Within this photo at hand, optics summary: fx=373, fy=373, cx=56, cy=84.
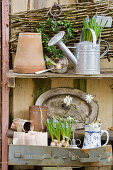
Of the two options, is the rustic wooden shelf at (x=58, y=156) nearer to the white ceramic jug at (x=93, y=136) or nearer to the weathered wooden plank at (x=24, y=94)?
the white ceramic jug at (x=93, y=136)

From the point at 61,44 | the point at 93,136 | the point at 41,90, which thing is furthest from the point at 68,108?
the point at 61,44

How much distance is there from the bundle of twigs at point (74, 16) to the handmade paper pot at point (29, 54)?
0.11 m

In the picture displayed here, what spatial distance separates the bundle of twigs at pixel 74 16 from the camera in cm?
229

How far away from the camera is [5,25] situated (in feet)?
7.64

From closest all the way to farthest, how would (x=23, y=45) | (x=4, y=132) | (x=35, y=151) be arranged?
(x=35, y=151) → (x=23, y=45) → (x=4, y=132)

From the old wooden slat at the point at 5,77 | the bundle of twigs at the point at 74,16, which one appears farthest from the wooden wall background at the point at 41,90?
the bundle of twigs at the point at 74,16

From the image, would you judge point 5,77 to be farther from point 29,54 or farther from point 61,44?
point 61,44

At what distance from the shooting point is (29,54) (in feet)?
7.34

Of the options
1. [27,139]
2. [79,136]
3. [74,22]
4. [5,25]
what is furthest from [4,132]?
[74,22]

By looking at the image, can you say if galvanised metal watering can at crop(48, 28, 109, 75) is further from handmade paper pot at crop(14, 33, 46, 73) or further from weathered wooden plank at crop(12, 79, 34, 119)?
weathered wooden plank at crop(12, 79, 34, 119)

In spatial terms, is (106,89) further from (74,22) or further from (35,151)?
(35,151)

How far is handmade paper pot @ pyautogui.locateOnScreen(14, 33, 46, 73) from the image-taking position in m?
2.22

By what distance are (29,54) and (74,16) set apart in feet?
1.21

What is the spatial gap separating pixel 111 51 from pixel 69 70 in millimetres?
290
